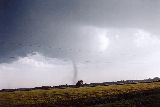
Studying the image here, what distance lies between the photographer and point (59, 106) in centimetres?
4800

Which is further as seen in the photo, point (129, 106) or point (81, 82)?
point (81, 82)

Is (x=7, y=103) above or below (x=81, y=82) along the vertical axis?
below

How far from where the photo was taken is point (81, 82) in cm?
10800

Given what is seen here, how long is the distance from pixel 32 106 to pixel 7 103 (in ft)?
26.7

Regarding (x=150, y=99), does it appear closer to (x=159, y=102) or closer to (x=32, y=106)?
(x=159, y=102)

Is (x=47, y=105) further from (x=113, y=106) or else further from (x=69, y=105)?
(x=113, y=106)

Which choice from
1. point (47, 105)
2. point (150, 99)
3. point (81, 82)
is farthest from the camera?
point (81, 82)

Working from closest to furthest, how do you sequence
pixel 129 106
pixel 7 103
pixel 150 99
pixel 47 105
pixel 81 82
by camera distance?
1. pixel 129 106
2. pixel 150 99
3. pixel 47 105
4. pixel 7 103
5. pixel 81 82

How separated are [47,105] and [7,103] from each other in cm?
1035

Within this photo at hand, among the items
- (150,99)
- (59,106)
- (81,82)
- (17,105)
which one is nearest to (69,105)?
(59,106)

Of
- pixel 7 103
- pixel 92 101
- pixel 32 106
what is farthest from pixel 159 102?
pixel 7 103

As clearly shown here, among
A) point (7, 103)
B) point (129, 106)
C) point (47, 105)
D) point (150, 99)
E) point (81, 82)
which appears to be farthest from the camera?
point (81, 82)

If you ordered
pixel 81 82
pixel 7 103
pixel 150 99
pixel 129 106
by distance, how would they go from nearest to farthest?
pixel 129 106, pixel 150 99, pixel 7 103, pixel 81 82

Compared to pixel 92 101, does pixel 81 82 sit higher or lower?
higher
